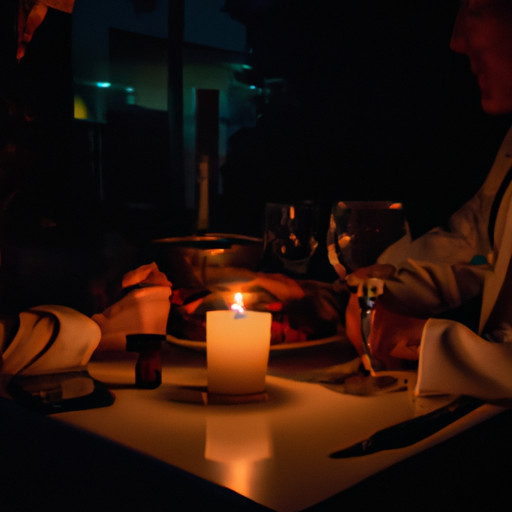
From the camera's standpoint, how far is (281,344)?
2.88 feet

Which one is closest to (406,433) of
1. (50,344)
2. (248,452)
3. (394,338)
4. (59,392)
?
(248,452)

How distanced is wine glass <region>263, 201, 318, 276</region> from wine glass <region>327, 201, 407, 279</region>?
0.13 metres

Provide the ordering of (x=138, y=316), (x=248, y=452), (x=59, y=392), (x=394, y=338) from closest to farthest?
(x=248, y=452) < (x=59, y=392) < (x=394, y=338) < (x=138, y=316)

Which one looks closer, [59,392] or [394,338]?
[59,392]

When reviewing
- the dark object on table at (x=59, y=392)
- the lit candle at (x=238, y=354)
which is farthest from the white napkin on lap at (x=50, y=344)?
the lit candle at (x=238, y=354)

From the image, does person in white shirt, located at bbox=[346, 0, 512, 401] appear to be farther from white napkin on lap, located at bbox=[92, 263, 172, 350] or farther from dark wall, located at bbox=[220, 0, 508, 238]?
white napkin on lap, located at bbox=[92, 263, 172, 350]

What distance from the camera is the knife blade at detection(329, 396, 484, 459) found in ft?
1.86

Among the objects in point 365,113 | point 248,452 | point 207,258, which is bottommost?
point 248,452

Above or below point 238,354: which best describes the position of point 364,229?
above

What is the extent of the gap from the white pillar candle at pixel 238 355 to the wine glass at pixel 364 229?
185 mm

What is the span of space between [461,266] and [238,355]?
14.9 inches

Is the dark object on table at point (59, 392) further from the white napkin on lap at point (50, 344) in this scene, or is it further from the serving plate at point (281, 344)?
the serving plate at point (281, 344)

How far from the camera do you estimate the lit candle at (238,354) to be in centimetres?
74

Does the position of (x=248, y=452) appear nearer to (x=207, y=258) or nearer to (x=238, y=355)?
(x=238, y=355)
